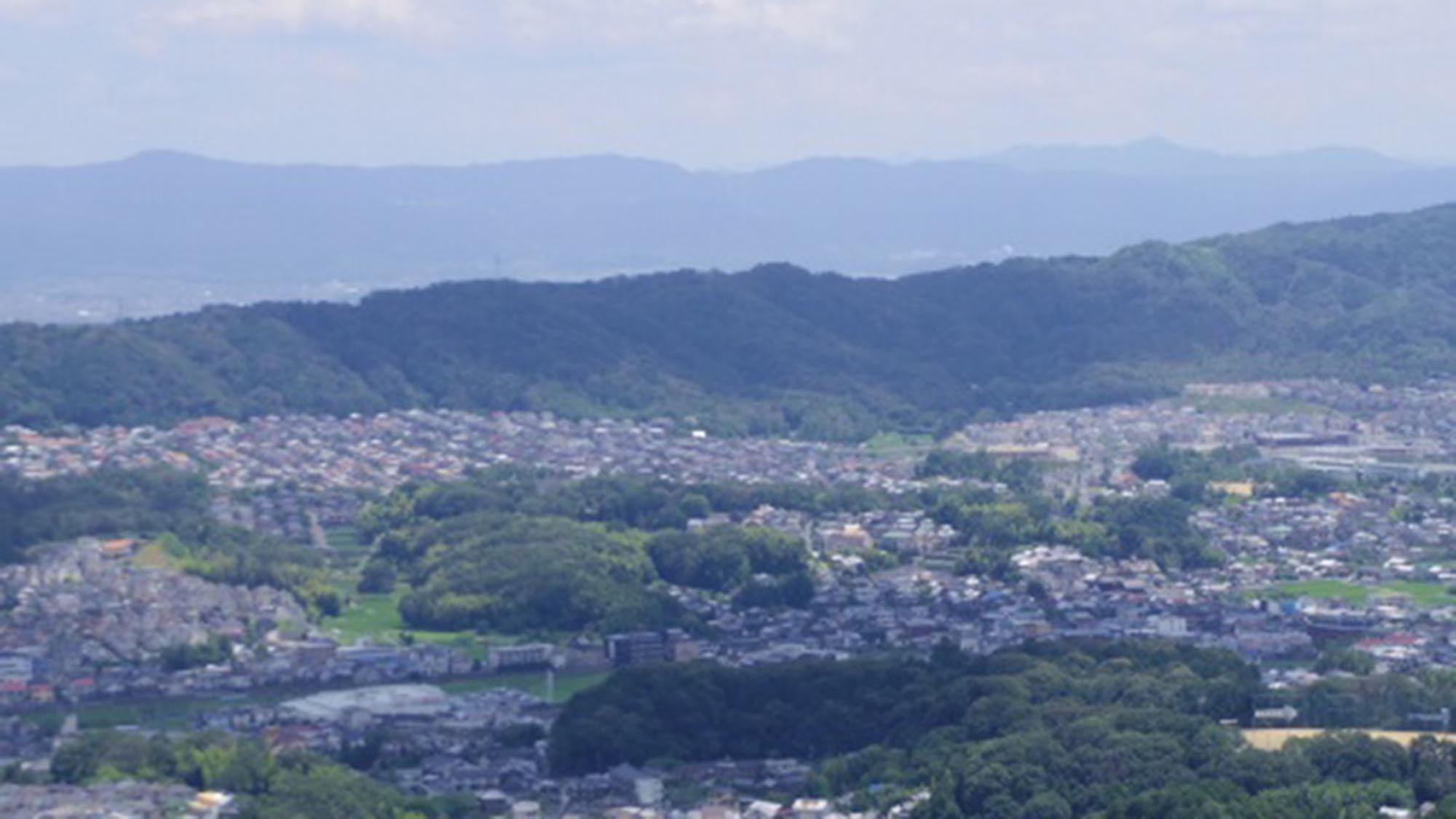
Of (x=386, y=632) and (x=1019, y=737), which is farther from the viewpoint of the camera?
(x=386, y=632)

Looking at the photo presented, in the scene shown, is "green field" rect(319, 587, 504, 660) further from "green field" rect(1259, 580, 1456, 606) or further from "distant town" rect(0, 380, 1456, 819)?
"green field" rect(1259, 580, 1456, 606)

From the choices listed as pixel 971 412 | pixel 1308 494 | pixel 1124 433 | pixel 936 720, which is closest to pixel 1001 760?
pixel 936 720

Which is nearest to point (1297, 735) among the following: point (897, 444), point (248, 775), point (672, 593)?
point (248, 775)

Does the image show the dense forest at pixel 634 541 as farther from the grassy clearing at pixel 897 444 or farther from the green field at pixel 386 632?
the grassy clearing at pixel 897 444

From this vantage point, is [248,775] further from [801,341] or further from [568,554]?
[801,341]

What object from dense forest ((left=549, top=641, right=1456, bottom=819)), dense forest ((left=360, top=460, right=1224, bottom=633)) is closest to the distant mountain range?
dense forest ((left=360, top=460, right=1224, bottom=633))

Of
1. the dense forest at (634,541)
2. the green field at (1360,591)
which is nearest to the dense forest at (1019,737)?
the dense forest at (634,541)

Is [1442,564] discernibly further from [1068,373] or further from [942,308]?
[942,308]
